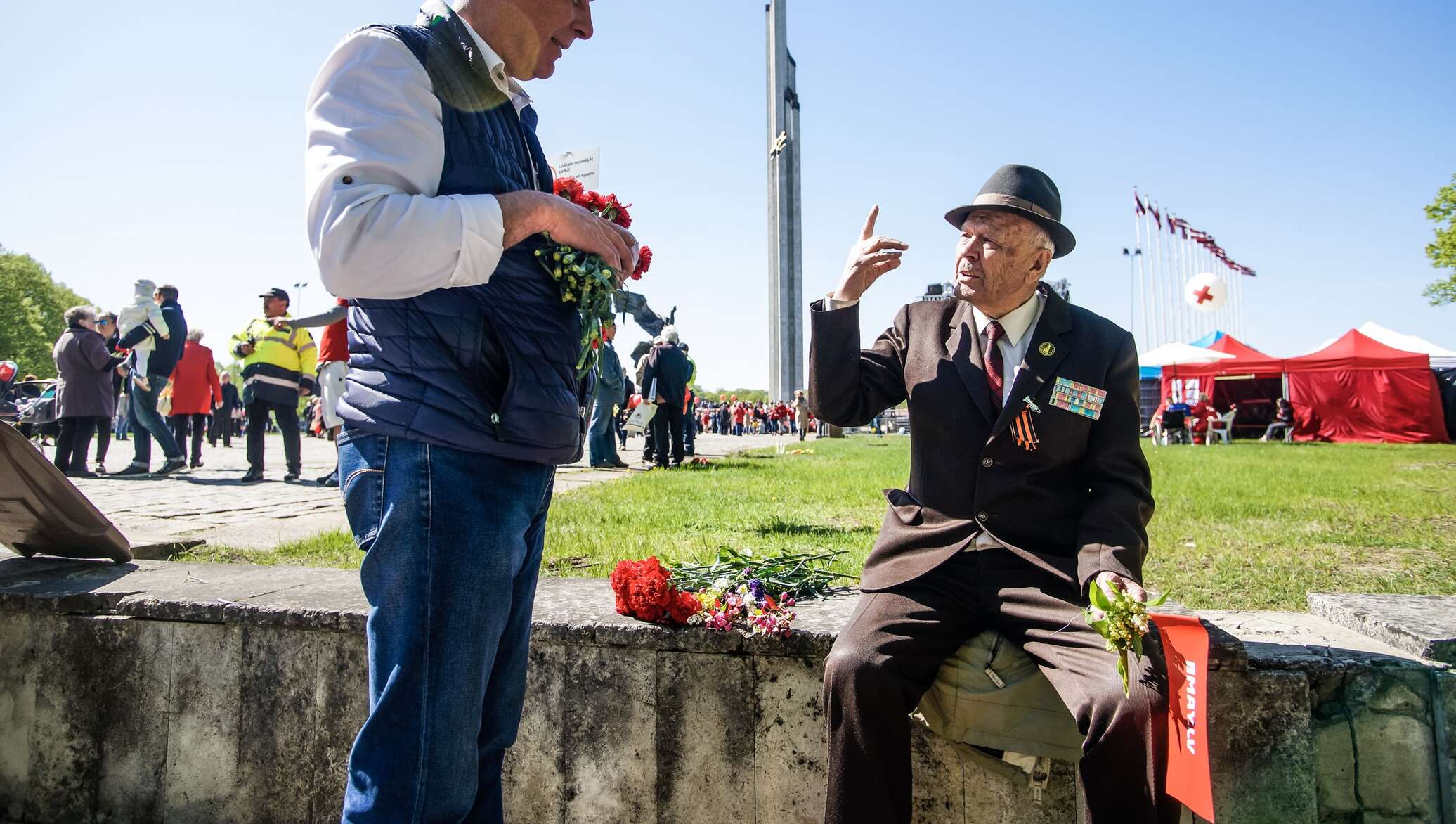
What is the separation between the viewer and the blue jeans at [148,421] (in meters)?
9.85

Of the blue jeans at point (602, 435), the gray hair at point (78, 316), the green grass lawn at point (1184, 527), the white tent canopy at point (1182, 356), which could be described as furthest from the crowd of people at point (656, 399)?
the white tent canopy at point (1182, 356)

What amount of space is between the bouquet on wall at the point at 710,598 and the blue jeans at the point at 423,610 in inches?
36.1

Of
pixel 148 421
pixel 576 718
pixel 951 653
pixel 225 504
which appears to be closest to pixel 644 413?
pixel 148 421

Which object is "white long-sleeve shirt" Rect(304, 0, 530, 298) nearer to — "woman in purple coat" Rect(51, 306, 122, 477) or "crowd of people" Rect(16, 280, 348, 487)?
"crowd of people" Rect(16, 280, 348, 487)

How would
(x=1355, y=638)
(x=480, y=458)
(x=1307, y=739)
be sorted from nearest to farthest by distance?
(x=480, y=458)
(x=1307, y=739)
(x=1355, y=638)

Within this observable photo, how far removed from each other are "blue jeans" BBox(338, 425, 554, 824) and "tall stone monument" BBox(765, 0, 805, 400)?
52.6 metres

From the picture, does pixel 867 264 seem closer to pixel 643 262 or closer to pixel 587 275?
pixel 643 262

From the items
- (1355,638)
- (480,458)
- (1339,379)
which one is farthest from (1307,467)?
(1339,379)

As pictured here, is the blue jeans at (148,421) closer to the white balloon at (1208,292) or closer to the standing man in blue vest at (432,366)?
the standing man in blue vest at (432,366)

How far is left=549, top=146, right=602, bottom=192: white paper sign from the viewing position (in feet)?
6.81

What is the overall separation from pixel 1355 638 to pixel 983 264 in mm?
1512

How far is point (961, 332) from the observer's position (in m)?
2.55

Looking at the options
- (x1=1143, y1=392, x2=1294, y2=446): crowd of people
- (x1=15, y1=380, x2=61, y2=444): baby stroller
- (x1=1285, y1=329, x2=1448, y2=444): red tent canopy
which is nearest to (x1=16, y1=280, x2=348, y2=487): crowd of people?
(x1=15, y1=380, x2=61, y2=444): baby stroller

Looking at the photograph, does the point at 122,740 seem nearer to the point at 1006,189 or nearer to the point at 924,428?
the point at 924,428
